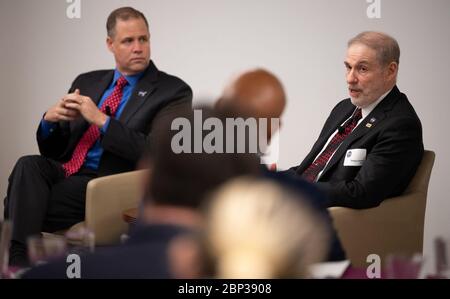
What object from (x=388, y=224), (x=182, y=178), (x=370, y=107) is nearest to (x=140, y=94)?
(x=370, y=107)

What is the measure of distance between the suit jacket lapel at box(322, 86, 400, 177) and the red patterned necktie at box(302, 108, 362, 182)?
109 mm

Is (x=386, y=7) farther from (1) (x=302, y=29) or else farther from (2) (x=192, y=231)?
(2) (x=192, y=231)

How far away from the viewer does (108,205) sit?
12.2 ft

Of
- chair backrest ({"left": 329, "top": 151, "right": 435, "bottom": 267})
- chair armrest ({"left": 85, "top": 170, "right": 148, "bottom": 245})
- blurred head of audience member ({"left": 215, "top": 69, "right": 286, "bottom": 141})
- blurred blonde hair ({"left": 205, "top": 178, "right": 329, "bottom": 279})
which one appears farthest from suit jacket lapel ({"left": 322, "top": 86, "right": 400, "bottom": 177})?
blurred blonde hair ({"left": 205, "top": 178, "right": 329, "bottom": 279})

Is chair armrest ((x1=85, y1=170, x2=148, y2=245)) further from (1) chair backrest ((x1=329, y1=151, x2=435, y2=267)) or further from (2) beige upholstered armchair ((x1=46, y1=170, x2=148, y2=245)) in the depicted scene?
(1) chair backrest ((x1=329, y1=151, x2=435, y2=267))

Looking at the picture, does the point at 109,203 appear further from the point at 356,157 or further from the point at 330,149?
the point at 356,157

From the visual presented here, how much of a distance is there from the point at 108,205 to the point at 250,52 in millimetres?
1575

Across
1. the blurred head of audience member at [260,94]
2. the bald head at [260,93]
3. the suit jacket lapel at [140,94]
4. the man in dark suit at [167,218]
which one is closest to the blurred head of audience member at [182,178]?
the man in dark suit at [167,218]

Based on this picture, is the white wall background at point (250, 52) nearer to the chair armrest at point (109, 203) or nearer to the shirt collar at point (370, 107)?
the chair armrest at point (109, 203)

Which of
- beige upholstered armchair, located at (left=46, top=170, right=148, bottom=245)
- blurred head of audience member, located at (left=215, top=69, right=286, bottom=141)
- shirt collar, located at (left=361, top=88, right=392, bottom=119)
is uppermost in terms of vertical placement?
blurred head of audience member, located at (left=215, top=69, right=286, bottom=141)

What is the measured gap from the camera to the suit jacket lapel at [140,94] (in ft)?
13.3

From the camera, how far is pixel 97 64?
15.7ft

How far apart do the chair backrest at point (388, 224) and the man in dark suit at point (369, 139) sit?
4cm

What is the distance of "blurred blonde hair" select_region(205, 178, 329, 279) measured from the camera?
128 centimetres
